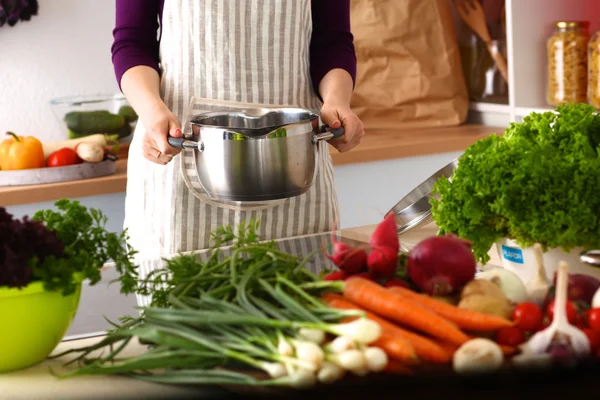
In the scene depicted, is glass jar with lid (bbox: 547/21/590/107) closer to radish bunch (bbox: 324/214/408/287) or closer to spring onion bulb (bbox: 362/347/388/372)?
radish bunch (bbox: 324/214/408/287)

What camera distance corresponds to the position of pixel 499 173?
3.55ft

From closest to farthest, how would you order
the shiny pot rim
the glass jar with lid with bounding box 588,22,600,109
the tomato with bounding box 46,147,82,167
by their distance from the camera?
1. the shiny pot rim
2. the glass jar with lid with bounding box 588,22,600,109
3. the tomato with bounding box 46,147,82,167

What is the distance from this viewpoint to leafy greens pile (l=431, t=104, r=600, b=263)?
3.46 feet

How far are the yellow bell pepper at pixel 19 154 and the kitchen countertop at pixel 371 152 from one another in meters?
0.09

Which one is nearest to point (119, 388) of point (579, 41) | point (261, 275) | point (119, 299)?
point (261, 275)

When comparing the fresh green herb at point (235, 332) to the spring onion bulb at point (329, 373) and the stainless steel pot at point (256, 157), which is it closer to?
the spring onion bulb at point (329, 373)

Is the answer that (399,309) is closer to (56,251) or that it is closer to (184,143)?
(56,251)

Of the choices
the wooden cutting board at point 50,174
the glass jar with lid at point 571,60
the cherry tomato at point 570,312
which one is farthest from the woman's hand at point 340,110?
the glass jar with lid at point 571,60

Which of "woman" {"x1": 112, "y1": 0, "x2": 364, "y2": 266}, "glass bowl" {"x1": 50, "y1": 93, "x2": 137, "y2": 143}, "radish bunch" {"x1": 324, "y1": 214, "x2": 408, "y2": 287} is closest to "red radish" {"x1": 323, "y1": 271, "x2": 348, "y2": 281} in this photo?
"radish bunch" {"x1": 324, "y1": 214, "x2": 408, "y2": 287}

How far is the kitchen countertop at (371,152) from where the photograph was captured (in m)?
2.26

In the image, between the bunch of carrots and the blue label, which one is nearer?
the bunch of carrots

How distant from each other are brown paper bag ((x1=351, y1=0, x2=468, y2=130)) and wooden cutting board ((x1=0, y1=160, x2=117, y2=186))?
941 mm

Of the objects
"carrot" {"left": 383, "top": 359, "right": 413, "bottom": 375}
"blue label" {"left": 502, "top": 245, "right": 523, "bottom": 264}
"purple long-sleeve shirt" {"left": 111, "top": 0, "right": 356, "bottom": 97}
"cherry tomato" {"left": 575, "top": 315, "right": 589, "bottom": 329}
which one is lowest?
"carrot" {"left": 383, "top": 359, "right": 413, "bottom": 375}

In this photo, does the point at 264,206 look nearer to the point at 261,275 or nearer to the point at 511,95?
the point at 261,275
